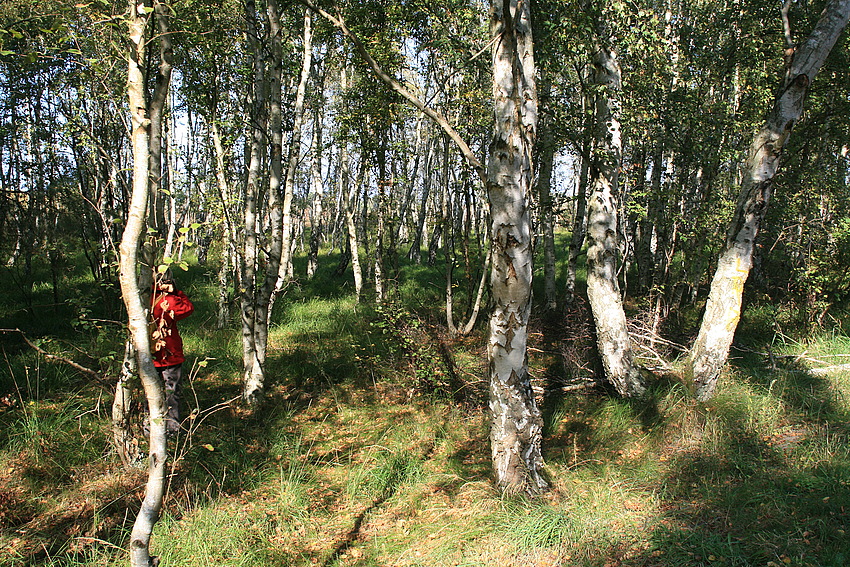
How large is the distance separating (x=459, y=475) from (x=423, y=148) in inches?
845

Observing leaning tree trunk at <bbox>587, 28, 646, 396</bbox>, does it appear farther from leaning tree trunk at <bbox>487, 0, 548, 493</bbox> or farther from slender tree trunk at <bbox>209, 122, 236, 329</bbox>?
slender tree trunk at <bbox>209, 122, 236, 329</bbox>

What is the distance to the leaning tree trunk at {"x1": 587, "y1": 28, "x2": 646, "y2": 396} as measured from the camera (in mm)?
6055

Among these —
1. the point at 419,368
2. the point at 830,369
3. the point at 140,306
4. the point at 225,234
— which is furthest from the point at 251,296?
the point at 830,369

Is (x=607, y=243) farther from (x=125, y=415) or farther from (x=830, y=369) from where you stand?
(x=125, y=415)

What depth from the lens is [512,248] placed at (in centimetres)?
407

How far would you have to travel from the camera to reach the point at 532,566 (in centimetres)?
361

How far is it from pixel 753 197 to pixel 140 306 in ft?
19.2

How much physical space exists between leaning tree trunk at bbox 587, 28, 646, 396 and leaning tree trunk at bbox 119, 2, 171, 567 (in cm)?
498

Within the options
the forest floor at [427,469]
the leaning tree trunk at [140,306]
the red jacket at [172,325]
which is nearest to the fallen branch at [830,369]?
Result: the forest floor at [427,469]

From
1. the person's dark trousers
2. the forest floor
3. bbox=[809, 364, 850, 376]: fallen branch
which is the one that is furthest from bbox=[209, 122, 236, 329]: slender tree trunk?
bbox=[809, 364, 850, 376]: fallen branch

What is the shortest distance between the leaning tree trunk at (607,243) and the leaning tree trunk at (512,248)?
2197 millimetres

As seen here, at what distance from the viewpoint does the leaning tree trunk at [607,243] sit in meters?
6.05

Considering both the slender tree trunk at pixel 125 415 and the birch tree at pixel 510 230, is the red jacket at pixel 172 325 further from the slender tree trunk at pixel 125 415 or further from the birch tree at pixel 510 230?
the birch tree at pixel 510 230

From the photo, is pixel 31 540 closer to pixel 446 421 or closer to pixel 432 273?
pixel 446 421
